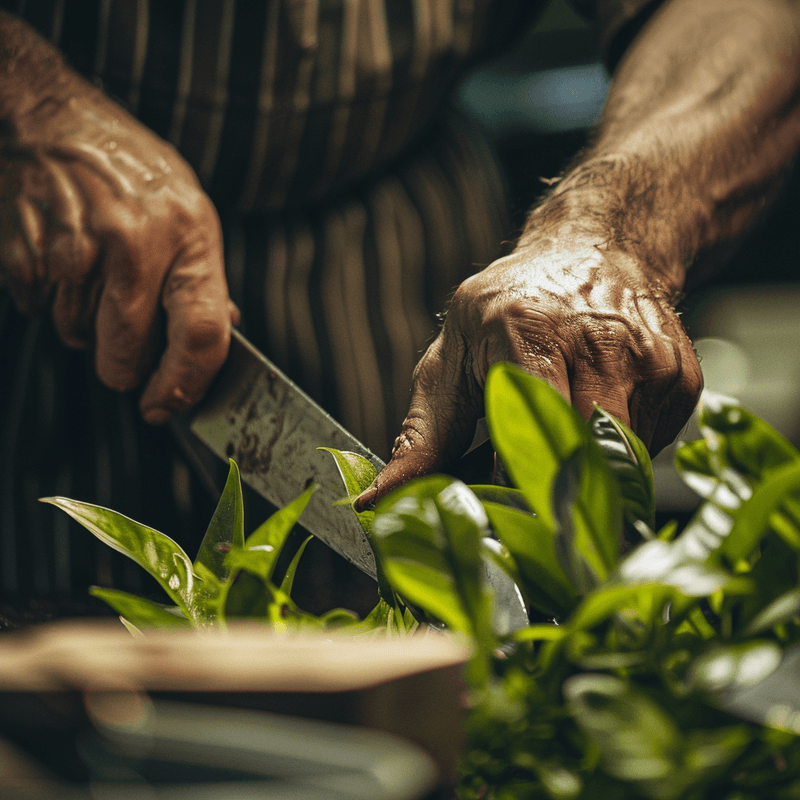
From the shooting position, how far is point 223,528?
231 mm

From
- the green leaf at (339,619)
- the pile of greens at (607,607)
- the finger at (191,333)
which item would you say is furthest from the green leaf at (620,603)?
the finger at (191,333)

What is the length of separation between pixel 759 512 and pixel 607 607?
0.03m

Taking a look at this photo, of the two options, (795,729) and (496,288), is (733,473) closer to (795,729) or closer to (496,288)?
(795,729)

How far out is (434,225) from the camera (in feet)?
2.93

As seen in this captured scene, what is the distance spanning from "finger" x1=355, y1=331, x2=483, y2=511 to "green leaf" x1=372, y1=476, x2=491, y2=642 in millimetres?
183

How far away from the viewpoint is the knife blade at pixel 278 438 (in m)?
0.43

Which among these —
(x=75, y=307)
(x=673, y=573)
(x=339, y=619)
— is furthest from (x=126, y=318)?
(x=673, y=573)

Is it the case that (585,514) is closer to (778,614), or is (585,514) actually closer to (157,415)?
(778,614)

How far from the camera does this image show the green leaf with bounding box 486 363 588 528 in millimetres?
146

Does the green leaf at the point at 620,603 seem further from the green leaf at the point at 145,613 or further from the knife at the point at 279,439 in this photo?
the knife at the point at 279,439

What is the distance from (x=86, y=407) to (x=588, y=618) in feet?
2.35

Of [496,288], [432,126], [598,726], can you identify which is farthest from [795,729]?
[432,126]

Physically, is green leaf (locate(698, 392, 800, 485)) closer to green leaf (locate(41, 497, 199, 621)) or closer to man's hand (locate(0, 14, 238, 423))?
green leaf (locate(41, 497, 199, 621))

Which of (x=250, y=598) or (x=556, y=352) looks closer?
(x=250, y=598)
